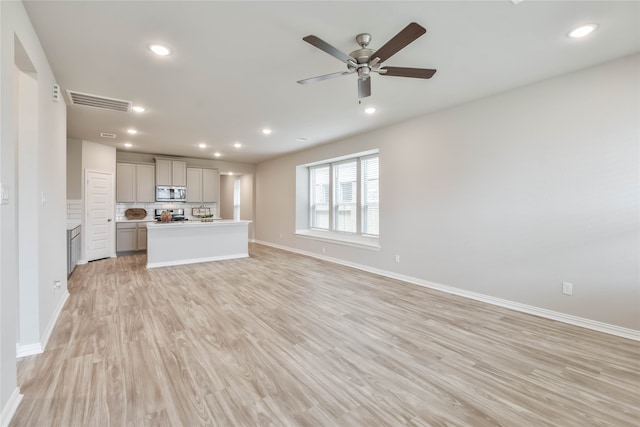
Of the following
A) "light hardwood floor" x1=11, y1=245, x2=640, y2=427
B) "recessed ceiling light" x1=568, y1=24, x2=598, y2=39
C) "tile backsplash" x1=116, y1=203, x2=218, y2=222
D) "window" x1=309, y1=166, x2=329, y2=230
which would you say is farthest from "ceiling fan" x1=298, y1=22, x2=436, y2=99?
"tile backsplash" x1=116, y1=203, x2=218, y2=222

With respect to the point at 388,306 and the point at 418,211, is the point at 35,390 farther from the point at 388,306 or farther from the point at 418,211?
the point at 418,211

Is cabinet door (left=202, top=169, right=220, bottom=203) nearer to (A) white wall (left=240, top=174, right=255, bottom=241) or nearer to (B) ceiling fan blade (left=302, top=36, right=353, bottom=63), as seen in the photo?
(A) white wall (left=240, top=174, right=255, bottom=241)

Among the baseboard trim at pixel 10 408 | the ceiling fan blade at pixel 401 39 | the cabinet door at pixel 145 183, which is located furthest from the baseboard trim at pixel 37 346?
the cabinet door at pixel 145 183

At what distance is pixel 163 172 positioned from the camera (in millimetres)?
7516

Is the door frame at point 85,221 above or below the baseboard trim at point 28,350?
above

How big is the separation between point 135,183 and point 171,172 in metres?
0.89

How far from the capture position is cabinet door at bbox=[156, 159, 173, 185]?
7441mm

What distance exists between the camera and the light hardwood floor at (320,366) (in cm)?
169

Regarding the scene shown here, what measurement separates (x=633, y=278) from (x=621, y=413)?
1644 millimetres

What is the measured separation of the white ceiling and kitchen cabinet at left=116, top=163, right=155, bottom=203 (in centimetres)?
287

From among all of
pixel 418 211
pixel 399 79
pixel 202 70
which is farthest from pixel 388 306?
pixel 202 70

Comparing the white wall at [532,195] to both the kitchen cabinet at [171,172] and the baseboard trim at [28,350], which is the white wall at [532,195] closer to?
the baseboard trim at [28,350]

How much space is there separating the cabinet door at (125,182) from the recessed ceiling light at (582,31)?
8414 mm

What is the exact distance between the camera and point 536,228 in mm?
3293
